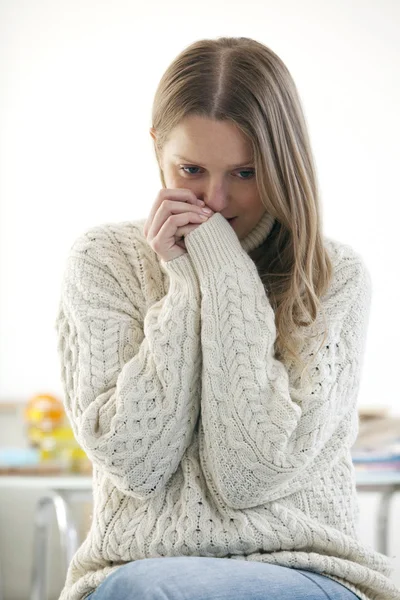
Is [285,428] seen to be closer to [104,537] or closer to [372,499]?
[104,537]

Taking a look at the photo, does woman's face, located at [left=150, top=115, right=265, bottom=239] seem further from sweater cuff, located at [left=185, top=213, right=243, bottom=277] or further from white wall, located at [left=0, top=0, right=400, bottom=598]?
white wall, located at [left=0, top=0, right=400, bottom=598]

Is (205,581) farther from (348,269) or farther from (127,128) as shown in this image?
(127,128)

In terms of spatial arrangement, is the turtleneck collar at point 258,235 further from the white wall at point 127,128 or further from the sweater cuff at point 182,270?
the white wall at point 127,128

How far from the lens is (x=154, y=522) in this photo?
1.26m

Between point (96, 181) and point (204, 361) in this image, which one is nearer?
point (204, 361)

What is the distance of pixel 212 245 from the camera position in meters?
1.39

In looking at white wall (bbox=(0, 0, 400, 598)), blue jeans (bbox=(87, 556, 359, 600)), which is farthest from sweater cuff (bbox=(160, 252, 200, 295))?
white wall (bbox=(0, 0, 400, 598))

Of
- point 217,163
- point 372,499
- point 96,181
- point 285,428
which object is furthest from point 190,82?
point 372,499

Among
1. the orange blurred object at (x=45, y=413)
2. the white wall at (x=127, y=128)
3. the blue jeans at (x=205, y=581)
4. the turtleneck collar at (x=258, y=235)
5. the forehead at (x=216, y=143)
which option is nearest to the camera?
the blue jeans at (x=205, y=581)

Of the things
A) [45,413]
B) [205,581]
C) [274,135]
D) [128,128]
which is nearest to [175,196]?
[274,135]

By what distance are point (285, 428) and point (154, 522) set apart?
218 mm

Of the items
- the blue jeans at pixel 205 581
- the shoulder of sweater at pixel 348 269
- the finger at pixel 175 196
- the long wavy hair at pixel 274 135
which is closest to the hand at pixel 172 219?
the finger at pixel 175 196

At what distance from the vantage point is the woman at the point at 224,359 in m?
1.25

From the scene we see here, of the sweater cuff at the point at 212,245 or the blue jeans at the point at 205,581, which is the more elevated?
the sweater cuff at the point at 212,245
